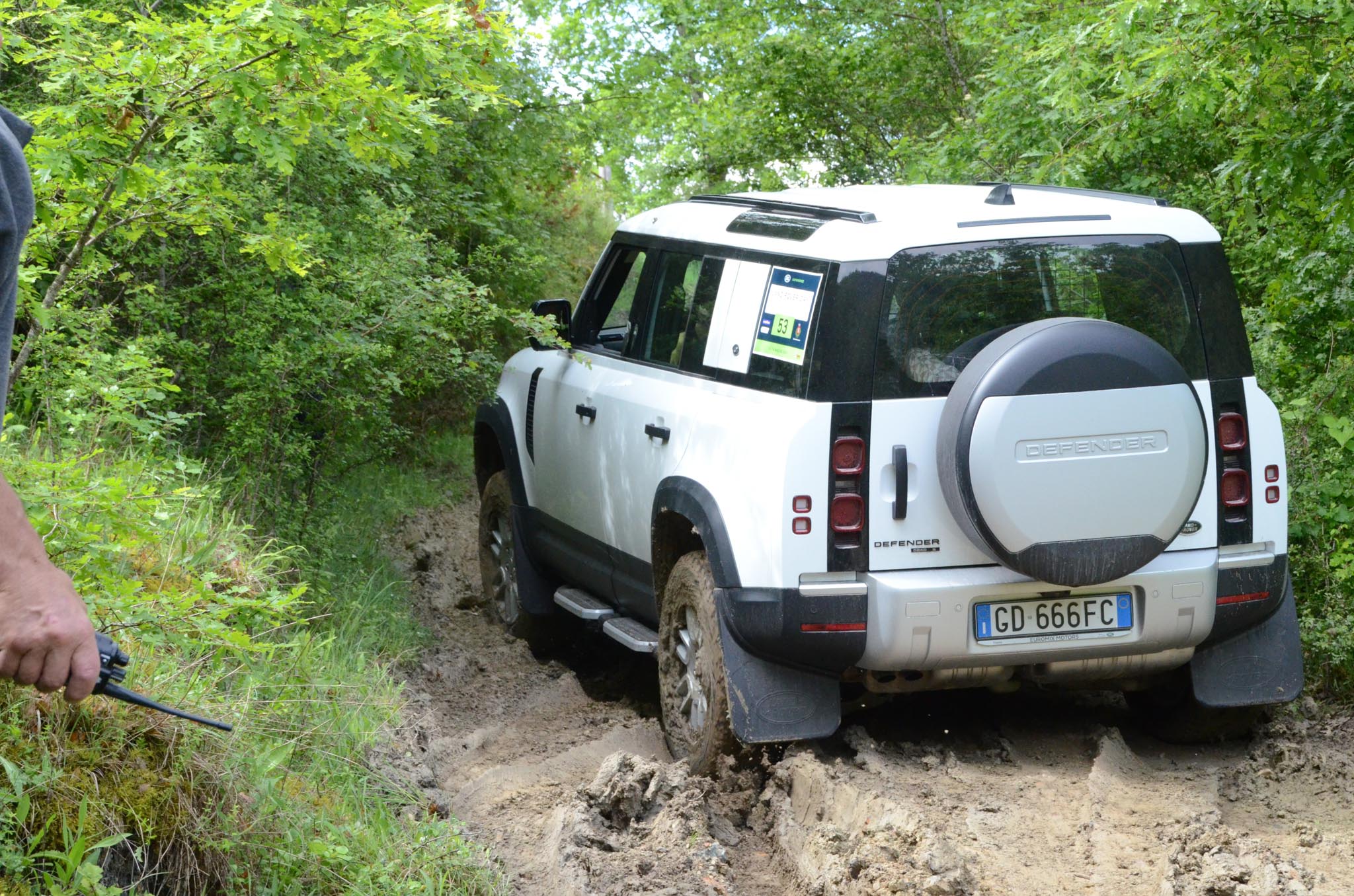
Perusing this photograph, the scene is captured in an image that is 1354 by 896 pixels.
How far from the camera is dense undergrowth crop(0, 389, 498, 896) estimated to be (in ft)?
10.6

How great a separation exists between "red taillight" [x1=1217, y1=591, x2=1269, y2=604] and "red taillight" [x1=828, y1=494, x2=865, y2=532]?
131cm

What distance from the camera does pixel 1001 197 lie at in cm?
480

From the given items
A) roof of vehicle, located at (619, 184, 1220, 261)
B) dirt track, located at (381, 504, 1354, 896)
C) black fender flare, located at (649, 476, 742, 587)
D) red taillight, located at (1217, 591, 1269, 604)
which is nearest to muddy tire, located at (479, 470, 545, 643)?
dirt track, located at (381, 504, 1354, 896)

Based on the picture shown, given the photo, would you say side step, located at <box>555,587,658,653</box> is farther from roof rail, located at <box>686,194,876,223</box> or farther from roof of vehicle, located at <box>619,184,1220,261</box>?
roof rail, located at <box>686,194,876,223</box>

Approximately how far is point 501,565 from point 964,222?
3.63 meters

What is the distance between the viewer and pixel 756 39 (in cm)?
1382

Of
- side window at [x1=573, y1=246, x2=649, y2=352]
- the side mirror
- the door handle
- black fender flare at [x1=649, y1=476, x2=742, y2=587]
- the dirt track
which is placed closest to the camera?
the dirt track

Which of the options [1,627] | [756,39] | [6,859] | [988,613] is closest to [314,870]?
[6,859]

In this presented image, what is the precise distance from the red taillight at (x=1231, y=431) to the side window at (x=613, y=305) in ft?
8.47

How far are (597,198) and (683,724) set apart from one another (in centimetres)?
1047

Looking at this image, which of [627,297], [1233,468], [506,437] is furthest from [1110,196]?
[506,437]

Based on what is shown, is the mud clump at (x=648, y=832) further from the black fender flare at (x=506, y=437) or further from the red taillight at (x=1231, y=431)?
the black fender flare at (x=506, y=437)

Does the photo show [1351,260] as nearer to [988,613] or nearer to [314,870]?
[988,613]

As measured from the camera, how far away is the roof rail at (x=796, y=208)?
470cm
